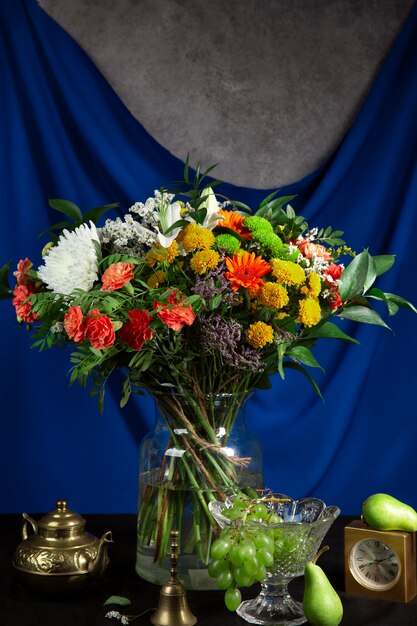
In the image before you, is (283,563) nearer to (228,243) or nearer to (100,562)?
(100,562)

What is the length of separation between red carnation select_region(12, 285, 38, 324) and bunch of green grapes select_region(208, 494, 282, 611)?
16.5 inches

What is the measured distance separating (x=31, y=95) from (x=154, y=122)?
14.2 inches

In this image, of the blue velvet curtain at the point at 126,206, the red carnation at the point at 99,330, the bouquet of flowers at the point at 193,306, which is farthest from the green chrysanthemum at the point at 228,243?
the blue velvet curtain at the point at 126,206

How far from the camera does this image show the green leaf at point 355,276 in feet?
4.41

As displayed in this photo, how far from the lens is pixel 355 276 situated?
4.42 ft

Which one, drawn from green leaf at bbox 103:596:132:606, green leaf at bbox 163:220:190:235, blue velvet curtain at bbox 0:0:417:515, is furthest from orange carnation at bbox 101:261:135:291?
blue velvet curtain at bbox 0:0:417:515

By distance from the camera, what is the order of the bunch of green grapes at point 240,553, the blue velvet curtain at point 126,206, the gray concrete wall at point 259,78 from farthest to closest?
the gray concrete wall at point 259,78 → the blue velvet curtain at point 126,206 → the bunch of green grapes at point 240,553

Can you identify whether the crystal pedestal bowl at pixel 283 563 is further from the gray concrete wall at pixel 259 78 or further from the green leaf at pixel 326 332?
the gray concrete wall at pixel 259 78

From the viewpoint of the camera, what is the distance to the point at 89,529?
5.37 ft

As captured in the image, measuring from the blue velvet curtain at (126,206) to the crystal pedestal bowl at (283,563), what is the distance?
1.20 metres

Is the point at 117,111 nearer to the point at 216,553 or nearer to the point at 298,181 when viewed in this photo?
the point at 298,181

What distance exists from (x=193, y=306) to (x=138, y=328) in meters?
0.09

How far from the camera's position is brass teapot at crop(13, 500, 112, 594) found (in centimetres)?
129

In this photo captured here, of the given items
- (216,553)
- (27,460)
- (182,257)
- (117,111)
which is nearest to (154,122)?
(117,111)
